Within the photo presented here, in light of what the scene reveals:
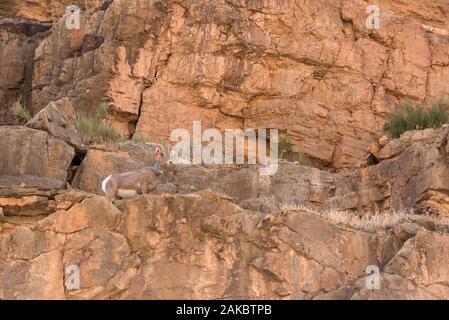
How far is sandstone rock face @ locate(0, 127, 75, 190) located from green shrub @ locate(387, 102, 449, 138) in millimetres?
8253

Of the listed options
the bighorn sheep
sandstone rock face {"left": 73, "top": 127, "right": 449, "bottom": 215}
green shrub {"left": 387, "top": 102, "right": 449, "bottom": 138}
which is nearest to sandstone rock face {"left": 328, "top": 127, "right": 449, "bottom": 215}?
sandstone rock face {"left": 73, "top": 127, "right": 449, "bottom": 215}

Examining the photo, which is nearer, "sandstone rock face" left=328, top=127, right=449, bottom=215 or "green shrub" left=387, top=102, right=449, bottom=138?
"sandstone rock face" left=328, top=127, right=449, bottom=215

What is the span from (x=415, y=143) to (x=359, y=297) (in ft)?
18.4

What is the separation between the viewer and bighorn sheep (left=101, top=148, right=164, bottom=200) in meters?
15.3

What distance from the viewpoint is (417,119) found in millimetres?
21344

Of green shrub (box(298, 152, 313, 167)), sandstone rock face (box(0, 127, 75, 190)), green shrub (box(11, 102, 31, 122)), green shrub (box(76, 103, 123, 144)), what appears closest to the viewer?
sandstone rock face (box(0, 127, 75, 190))

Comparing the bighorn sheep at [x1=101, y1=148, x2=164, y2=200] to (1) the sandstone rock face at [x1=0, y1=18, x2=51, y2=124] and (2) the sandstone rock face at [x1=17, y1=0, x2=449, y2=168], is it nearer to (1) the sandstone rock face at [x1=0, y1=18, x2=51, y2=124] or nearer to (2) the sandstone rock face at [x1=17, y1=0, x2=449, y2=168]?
(2) the sandstone rock face at [x1=17, y1=0, x2=449, y2=168]

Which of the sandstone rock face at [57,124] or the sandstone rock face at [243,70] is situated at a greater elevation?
the sandstone rock face at [243,70]

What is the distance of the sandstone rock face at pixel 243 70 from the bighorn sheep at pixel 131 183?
293 inches

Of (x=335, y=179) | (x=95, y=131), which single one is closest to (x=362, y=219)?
(x=335, y=179)

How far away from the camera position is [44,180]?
16516 millimetres

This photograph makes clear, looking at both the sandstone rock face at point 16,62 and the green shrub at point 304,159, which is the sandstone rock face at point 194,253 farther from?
the sandstone rock face at point 16,62

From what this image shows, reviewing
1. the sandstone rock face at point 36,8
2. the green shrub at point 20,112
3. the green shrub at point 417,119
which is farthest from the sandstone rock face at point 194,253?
the sandstone rock face at point 36,8

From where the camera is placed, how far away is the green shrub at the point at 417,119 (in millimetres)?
21016
